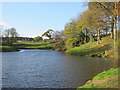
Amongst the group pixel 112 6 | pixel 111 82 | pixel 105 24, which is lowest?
pixel 111 82

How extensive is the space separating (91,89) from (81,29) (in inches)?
1606

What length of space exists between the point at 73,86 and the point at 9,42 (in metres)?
61.9

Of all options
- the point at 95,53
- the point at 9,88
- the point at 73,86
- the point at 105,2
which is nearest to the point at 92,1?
the point at 105,2

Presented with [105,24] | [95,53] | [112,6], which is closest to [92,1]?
[112,6]

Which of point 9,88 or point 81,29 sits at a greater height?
point 81,29

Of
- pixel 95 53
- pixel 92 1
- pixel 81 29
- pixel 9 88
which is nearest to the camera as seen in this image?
pixel 9 88

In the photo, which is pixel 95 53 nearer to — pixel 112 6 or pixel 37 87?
pixel 112 6

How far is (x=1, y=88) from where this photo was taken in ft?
34.4

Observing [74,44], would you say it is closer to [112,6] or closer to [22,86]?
[112,6]

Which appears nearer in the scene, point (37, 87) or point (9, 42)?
point (37, 87)

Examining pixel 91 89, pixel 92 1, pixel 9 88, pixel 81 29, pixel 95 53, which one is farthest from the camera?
pixel 81 29

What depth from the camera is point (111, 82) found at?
8.89 m

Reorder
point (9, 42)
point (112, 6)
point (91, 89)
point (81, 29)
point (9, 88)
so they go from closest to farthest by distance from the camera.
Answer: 1. point (91, 89)
2. point (9, 88)
3. point (112, 6)
4. point (81, 29)
5. point (9, 42)

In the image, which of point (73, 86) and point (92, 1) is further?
point (92, 1)
